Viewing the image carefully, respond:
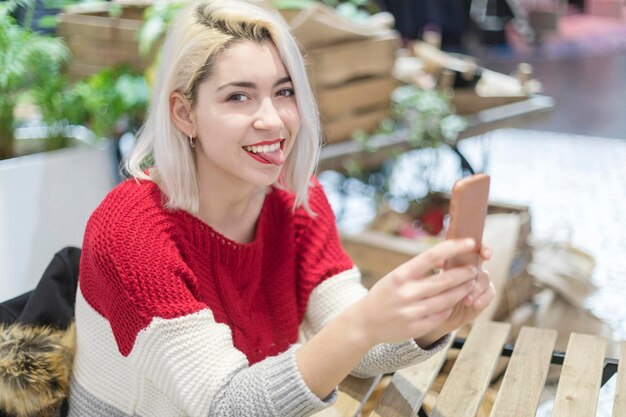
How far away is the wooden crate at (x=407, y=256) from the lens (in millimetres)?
2807

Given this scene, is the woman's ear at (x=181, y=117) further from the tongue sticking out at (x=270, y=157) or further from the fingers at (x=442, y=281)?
the fingers at (x=442, y=281)

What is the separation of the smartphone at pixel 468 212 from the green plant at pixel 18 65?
4.82ft

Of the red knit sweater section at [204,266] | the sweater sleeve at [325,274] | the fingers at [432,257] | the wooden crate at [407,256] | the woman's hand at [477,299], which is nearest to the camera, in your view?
Answer: the fingers at [432,257]

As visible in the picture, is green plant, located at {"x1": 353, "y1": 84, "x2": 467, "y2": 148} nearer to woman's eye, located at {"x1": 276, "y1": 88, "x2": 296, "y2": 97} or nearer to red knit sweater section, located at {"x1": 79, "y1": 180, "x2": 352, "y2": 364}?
red knit sweater section, located at {"x1": 79, "y1": 180, "x2": 352, "y2": 364}

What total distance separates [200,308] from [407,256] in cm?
154

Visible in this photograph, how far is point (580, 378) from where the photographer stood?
159cm

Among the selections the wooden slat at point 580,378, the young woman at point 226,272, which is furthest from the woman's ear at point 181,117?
the wooden slat at point 580,378

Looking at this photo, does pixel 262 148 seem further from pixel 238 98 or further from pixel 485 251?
pixel 485 251

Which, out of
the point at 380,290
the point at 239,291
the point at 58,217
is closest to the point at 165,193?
the point at 239,291

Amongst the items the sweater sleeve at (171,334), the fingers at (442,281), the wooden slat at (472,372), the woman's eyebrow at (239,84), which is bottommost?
the wooden slat at (472,372)

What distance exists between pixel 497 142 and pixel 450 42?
280 centimetres

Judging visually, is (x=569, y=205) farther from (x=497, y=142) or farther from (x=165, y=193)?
(x=165, y=193)

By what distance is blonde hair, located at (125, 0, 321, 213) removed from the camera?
4.50ft

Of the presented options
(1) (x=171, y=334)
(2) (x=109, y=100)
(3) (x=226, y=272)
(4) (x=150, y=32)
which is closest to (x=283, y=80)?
(3) (x=226, y=272)
